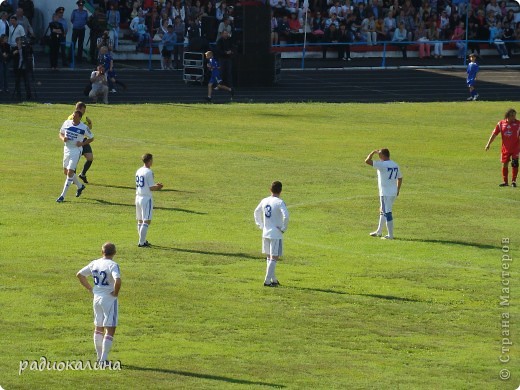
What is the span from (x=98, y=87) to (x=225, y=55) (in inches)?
313

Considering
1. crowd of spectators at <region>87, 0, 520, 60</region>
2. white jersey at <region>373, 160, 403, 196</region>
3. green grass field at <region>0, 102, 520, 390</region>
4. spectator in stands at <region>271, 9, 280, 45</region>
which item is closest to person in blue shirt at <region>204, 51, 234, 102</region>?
crowd of spectators at <region>87, 0, 520, 60</region>

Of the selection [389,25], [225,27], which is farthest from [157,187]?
[389,25]

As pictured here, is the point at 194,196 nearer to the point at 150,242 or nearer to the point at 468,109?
the point at 150,242

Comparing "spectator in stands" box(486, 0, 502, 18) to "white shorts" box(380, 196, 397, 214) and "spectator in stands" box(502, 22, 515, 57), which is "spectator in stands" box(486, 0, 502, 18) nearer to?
"spectator in stands" box(502, 22, 515, 57)

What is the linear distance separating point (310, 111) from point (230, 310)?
103 ft

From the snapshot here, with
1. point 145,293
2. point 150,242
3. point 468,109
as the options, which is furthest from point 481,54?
point 145,293

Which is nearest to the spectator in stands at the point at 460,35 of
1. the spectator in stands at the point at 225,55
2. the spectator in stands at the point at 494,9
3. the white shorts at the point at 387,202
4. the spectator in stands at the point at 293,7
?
the spectator in stands at the point at 494,9

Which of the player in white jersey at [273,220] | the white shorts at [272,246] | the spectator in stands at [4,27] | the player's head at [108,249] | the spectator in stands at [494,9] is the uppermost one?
the spectator in stands at [494,9]

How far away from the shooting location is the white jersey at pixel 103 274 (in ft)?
60.1

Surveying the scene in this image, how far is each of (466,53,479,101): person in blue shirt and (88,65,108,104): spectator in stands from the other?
53.4 ft

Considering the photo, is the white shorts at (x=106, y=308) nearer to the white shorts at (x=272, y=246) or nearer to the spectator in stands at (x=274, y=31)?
the white shorts at (x=272, y=246)

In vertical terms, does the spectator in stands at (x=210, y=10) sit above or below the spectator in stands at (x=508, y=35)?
above

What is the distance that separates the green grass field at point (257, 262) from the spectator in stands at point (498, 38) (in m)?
21.2

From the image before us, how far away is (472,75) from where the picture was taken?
56.3m
